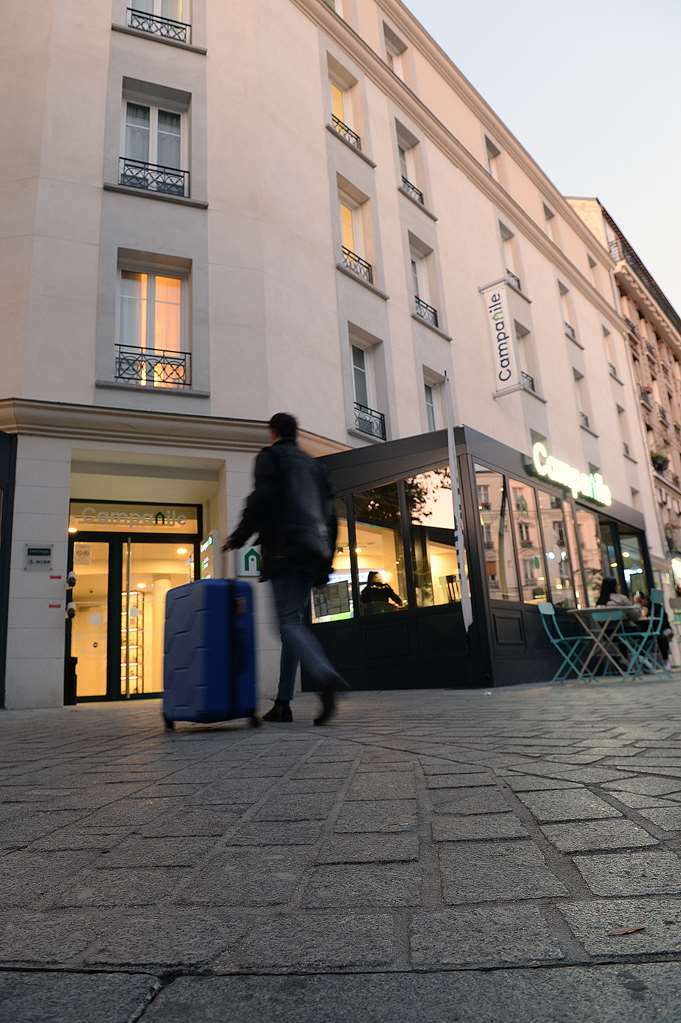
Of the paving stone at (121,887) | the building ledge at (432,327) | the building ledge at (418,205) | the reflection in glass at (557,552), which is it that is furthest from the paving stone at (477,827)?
the building ledge at (418,205)

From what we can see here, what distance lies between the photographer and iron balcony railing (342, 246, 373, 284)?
1390cm

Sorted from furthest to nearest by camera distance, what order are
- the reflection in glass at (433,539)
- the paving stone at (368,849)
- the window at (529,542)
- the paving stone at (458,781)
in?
the window at (529,542), the reflection in glass at (433,539), the paving stone at (458,781), the paving stone at (368,849)

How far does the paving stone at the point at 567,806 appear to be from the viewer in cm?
211

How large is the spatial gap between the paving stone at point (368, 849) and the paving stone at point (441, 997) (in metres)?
0.63

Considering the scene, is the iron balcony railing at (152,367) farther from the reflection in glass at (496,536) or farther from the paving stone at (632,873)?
the paving stone at (632,873)

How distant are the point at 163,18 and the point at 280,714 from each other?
12.2 metres

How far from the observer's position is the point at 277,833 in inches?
82.0

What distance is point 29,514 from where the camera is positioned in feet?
31.6

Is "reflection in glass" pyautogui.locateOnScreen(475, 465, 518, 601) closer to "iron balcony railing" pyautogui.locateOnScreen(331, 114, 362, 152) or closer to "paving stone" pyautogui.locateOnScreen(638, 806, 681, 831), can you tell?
"paving stone" pyautogui.locateOnScreen(638, 806, 681, 831)

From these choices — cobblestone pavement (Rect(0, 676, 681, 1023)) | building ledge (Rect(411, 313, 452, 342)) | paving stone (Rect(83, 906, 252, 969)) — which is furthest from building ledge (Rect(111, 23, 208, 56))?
paving stone (Rect(83, 906, 252, 969))

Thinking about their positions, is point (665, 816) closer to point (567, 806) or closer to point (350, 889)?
point (567, 806)

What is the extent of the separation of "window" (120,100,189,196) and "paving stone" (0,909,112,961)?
38.4 feet

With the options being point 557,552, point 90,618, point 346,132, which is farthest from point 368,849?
point 346,132

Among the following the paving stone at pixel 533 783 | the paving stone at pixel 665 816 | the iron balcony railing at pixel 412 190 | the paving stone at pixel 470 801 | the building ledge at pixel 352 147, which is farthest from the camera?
the iron balcony railing at pixel 412 190
